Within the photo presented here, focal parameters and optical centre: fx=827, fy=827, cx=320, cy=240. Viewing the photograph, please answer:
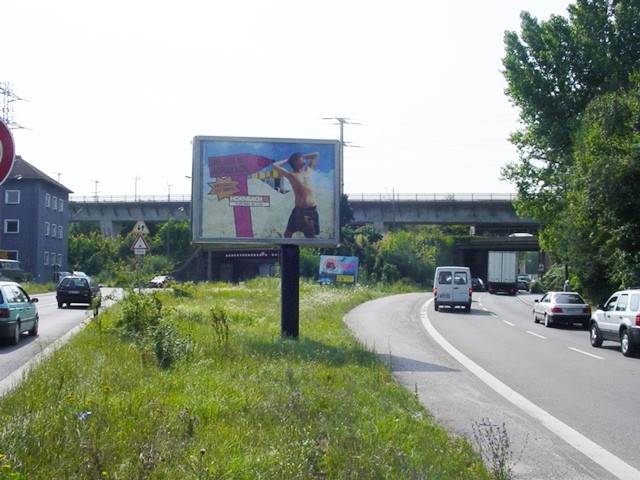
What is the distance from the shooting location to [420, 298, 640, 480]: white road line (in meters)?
8.28

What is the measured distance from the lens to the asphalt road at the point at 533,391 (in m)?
8.86

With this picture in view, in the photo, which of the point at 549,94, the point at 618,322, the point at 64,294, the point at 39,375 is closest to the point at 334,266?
the point at 549,94

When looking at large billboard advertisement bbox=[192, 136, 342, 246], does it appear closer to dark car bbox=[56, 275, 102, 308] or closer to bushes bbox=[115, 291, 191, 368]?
bushes bbox=[115, 291, 191, 368]

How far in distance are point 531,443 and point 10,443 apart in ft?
18.7

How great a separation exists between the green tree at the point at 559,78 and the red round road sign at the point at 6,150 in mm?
37940

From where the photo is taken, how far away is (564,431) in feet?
33.7

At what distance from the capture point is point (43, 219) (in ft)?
235

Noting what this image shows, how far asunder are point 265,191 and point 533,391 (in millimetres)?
8969

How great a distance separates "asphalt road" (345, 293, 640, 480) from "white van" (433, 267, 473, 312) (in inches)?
475

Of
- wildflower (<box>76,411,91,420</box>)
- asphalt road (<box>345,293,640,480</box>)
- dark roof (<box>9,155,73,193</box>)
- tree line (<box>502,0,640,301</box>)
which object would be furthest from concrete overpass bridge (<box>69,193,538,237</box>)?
wildflower (<box>76,411,91,420</box>)

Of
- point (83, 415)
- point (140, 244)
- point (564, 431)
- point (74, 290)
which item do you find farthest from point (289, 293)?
point (74, 290)

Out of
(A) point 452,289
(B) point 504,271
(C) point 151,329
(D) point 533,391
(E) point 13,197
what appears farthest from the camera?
(B) point 504,271

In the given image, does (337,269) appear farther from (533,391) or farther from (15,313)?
(533,391)

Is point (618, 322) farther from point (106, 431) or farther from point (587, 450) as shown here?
point (106, 431)
